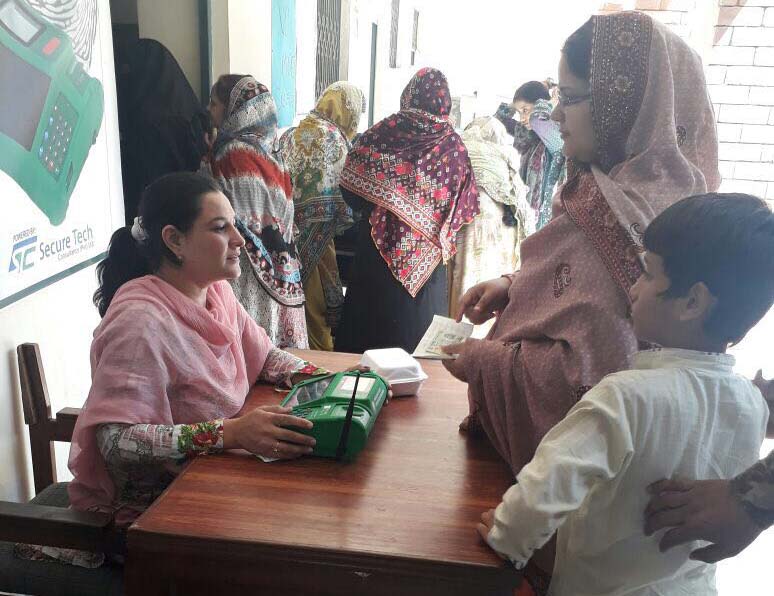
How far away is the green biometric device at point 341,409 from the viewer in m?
1.10

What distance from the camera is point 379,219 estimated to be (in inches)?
99.7

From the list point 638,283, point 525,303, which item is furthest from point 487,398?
point 638,283

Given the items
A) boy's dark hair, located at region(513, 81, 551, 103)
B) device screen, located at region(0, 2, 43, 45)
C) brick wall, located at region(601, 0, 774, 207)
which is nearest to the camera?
device screen, located at region(0, 2, 43, 45)

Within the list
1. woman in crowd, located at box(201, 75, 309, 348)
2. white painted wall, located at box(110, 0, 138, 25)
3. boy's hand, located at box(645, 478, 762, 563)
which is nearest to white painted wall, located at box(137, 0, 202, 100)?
white painted wall, located at box(110, 0, 138, 25)

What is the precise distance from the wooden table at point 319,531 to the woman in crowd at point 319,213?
6.13 ft

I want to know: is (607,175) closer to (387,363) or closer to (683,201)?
(683,201)

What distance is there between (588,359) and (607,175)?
1.12ft

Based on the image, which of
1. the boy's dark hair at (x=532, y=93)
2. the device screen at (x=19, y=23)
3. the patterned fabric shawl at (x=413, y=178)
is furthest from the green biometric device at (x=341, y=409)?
the boy's dark hair at (x=532, y=93)

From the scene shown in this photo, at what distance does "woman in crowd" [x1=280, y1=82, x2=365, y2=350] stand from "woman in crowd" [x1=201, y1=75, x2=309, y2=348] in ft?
1.04

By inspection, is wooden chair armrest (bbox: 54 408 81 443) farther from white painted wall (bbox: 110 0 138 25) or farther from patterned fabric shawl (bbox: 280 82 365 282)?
Result: white painted wall (bbox: 110 0 138 25)

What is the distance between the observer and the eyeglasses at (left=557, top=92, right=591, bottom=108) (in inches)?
42.7

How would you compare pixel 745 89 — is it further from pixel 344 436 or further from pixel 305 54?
pixel 305 54

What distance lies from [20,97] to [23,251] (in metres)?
0.37

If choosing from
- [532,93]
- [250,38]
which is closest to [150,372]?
[250,38]
